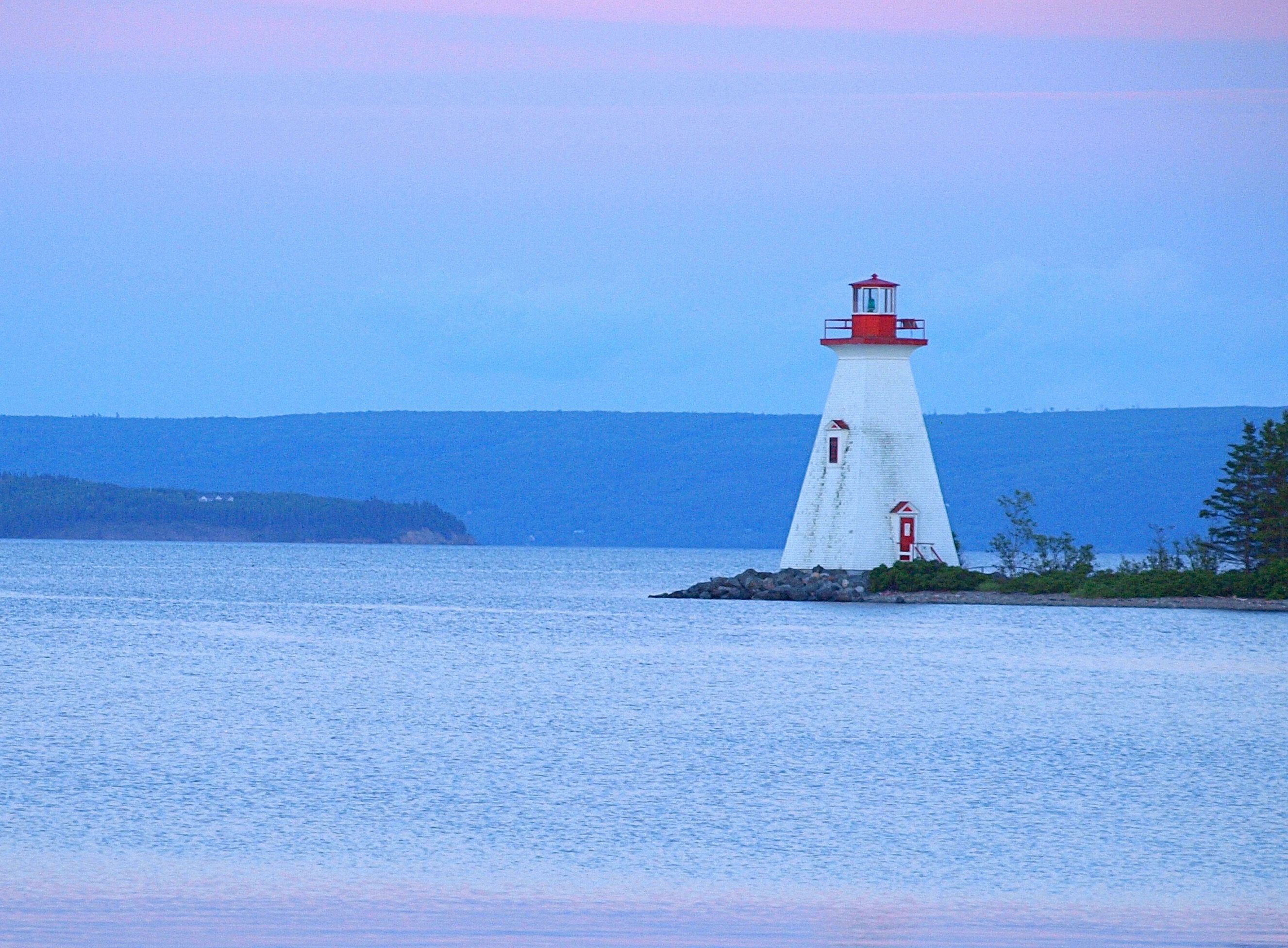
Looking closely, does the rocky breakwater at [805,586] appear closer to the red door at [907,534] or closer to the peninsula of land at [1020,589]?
the peninsula of land at [1020,589]

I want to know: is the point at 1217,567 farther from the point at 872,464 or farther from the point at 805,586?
the point at 872,464

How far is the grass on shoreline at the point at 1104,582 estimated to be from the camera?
4678 cm

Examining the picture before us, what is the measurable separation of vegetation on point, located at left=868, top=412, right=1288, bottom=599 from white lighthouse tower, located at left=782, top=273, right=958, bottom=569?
3.45ft

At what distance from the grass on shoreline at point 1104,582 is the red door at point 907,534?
406 mm

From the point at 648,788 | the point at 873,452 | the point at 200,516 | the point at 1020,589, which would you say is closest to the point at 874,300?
the point at 873,452

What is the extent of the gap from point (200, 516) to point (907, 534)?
132141mm

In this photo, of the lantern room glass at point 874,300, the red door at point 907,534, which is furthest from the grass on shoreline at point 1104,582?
the lantern room glass at point 874,300

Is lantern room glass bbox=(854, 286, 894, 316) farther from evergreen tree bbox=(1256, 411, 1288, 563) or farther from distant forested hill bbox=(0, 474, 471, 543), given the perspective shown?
distant forested hill bbox=(0, 474, 471, 543)

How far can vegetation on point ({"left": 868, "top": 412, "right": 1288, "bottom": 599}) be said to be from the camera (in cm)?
4703

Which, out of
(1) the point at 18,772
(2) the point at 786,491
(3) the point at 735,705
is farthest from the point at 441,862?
(2) the point at 786,491

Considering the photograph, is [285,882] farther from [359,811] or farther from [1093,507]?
[1093,507]

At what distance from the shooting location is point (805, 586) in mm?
48219

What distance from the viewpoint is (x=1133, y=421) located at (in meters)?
183

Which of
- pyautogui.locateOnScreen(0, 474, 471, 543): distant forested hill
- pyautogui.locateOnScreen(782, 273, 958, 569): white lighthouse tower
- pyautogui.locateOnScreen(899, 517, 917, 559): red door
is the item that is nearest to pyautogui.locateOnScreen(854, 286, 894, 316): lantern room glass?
pyautogui.locateOnScreen(782, 273, 958, 569): white lighthouse tower
